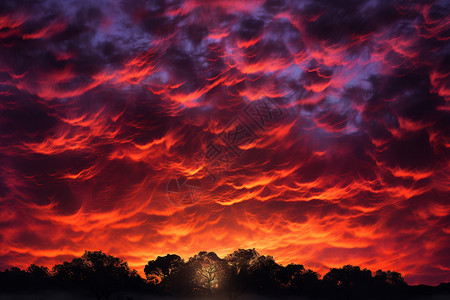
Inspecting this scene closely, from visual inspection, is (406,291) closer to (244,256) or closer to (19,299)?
(244,256)

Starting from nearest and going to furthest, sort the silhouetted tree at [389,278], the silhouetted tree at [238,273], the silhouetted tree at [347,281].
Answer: the silhouetted tree at [238,273], the silhouetted tree at [347,281], the silhouetted tree at [389,278]

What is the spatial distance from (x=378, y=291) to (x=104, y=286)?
45502mm

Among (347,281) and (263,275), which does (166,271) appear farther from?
(347,281)

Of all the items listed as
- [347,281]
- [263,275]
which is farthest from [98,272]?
[347,281]

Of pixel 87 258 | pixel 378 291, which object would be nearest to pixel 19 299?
pixel 87 258

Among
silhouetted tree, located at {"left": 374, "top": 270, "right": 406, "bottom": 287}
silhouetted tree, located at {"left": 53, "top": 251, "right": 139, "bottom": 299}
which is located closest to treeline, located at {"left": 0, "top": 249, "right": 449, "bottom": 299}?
silhouetted tree, located at {"left": 53, "top": 251, "right": 139, "bottom": 299}

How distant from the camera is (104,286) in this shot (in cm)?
4247

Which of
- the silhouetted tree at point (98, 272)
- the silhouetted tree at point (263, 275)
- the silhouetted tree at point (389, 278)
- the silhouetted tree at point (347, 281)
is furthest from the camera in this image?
the silhouetted tree at point (389, 278)

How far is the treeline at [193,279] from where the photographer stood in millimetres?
43719

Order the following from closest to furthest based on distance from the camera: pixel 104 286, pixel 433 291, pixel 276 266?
pixel 104 286
pixel 276 266
pixel 433 291

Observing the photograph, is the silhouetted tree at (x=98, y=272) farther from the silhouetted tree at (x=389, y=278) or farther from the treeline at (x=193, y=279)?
the silhouetted tree at (x=389, y=278)

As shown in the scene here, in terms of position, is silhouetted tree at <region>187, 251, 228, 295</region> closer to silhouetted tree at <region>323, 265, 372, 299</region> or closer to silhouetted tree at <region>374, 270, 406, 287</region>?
silhouetted tree at <region>323, 265, 372, 299</region>

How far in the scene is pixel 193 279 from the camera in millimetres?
47031

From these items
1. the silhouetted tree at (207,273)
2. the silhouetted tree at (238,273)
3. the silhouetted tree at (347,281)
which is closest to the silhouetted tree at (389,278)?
the silhouetted tree at (347,281)
